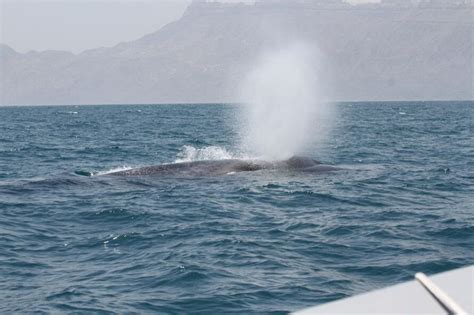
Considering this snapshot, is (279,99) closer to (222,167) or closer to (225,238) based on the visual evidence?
(222,167)

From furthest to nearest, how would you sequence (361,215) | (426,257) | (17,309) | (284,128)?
(284,128)
(361,215)
(426,257)
(17,309)

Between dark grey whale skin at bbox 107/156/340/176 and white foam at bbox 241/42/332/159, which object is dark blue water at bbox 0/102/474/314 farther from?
white foam at bbox 241/42/332/159

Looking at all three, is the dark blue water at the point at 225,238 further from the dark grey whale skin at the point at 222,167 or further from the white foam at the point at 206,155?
the white foam at the point at 206,155

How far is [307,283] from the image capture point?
12.5 metres

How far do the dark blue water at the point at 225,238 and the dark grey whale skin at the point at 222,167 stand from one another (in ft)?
2.48

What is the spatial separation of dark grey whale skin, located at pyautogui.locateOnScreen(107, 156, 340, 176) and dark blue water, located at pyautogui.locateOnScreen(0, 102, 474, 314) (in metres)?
0.76

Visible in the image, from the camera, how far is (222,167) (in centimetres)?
2678

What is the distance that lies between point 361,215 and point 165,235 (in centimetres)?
558

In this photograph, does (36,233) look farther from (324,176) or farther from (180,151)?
(180,151)

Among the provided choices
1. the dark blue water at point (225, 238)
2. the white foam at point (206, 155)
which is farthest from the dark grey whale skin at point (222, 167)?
the white foam at point (206, 155)

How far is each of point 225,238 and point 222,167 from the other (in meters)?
10.7

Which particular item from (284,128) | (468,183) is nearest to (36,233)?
(468,183)

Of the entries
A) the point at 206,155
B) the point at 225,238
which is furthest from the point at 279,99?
the point at 225,238

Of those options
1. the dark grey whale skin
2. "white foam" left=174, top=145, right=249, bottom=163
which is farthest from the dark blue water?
"white foam" left=174, top=145, right=249, bottom=163
